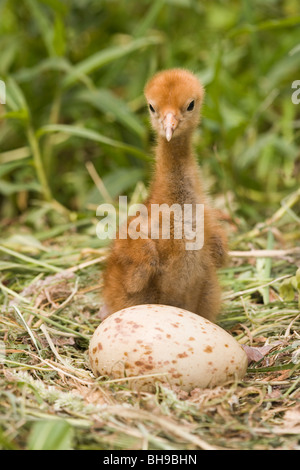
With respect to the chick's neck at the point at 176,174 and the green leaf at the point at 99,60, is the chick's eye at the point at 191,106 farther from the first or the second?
the green leaf at the point at 99,60

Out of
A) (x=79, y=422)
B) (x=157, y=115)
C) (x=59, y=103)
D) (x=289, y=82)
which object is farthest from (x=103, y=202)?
(x=79, y=422)

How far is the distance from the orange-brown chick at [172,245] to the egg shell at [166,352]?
0.23 meters

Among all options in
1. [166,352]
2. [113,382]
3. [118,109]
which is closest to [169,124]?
[166,352]

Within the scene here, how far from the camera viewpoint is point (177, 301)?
2.61 meters

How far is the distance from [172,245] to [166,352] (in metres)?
0.47

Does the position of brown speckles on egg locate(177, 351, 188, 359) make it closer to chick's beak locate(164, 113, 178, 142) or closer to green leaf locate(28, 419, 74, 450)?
green leaf locate(28, 419, 74, 450)

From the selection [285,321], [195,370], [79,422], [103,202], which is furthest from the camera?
Answer: [103,202]

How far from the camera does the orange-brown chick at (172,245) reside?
248cm

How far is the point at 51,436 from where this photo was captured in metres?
1.75

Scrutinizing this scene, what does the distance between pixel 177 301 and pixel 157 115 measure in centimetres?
74

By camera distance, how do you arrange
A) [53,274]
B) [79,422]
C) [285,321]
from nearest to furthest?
[79,422]
[285,321]
[53,274]

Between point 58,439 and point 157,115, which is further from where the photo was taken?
point 157,115
